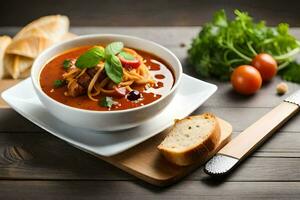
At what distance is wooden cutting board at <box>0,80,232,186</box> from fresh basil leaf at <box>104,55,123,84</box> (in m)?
0.42

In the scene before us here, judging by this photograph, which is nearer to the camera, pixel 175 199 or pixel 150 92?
pixel 175 199

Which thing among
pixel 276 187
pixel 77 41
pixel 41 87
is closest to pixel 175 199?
pixel 276 187

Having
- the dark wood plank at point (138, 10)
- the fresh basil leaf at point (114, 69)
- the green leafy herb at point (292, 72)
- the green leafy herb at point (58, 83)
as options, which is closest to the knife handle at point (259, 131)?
the green leafy herb at point (292, 72)

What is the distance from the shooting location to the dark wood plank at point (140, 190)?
2977 mm

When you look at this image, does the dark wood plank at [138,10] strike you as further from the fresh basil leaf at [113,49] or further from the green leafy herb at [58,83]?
the green leafy herb at [58,83]

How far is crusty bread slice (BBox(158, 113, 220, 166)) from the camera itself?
3082mm

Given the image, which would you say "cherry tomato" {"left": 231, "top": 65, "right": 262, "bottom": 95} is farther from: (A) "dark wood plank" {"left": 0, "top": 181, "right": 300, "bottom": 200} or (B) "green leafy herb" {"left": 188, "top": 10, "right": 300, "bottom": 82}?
(A) "dark wood plank" {"left": 0, "top": 181, "right": 300, "bottom": 200}

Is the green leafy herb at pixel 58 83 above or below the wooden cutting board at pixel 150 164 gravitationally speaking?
above

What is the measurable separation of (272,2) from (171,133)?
10.5 ft

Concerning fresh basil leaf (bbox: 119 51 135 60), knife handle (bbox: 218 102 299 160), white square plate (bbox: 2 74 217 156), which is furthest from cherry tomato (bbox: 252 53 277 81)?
fresh basil leaf (bbox: 119 51 135 60)

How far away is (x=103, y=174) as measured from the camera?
10.3 feet

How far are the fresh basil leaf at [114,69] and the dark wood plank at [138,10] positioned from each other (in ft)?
8.48

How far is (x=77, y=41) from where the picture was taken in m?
3.77

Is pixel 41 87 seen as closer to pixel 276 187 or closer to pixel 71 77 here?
pixel 71 77
